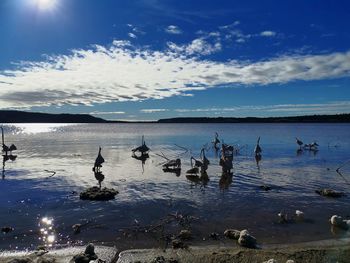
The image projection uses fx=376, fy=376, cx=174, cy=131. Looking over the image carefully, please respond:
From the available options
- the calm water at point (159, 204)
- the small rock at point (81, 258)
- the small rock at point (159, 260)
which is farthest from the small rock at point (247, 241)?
the small rock at point (81, 258)

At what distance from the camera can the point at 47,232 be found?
15.2m

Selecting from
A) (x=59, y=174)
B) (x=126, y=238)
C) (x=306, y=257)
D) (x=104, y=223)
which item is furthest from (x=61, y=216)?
(x=59, y=174)

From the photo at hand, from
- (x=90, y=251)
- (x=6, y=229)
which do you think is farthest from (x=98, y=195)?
(x=90, y=251)

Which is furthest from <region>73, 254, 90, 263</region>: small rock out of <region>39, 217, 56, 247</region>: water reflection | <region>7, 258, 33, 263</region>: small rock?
<region>39, 217, 56, 247</region>: water reflection

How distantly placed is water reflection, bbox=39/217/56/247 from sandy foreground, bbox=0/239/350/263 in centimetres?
112

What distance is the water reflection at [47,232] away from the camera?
14.0m

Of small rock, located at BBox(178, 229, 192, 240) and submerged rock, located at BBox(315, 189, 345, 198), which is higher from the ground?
submerged rock, located at BBox(315, 189, 345, 198)

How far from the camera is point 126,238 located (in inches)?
563

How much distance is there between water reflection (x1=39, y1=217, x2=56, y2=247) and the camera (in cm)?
1404

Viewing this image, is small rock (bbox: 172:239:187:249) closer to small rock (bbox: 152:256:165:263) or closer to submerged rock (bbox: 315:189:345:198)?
small rock (bbox: 152:256:165:263)

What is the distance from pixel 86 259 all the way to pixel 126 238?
2.72 meters

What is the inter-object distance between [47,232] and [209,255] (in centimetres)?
694

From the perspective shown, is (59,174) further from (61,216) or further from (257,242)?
(257,242)

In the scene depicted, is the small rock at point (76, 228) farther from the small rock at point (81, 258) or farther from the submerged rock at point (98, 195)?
the submerged rock at point (98, 195)
